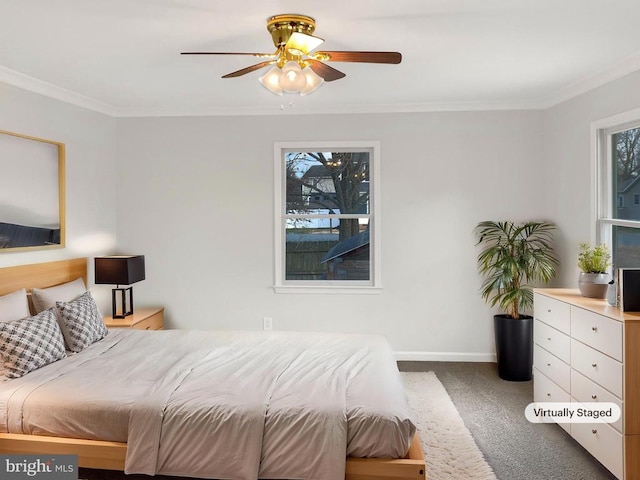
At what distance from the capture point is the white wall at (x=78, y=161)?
3.75 meters

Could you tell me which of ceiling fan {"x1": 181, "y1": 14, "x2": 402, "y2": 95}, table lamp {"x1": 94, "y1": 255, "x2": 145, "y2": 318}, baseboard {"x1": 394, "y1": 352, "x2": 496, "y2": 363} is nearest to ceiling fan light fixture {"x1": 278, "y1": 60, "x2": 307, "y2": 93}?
ceiling fan {"x1": 181, "y1": 14, "x2": 402, "y2": 95}

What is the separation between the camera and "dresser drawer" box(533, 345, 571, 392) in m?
3.22

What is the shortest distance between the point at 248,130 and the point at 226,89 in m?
0.77

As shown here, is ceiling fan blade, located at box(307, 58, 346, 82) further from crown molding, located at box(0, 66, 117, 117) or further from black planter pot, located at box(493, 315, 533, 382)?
black planter pot, located at box(493, 315, 533, 382)

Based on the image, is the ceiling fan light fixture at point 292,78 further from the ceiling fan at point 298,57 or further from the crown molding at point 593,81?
the crown molding at point 593,81

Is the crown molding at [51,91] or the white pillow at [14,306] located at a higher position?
the crown molding at [51,91]

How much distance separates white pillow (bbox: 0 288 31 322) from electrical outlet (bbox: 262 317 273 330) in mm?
2148

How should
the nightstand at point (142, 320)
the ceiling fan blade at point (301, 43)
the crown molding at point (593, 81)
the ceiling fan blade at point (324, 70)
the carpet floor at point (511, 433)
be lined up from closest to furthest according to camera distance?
the ceiling fan blade at point (301, 43), the ceiling fan blade at point (324, 70), the carpet floor at point (511, 433), the crown molding at point (593, 81), the nightstand at point (142, 320)

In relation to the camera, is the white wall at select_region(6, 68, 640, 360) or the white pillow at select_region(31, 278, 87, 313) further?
the white wall at select_region(6, 68, 640, 360)

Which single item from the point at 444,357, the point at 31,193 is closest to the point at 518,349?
the point at 444,357

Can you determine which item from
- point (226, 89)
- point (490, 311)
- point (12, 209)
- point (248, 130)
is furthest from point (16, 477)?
point (490, 311)

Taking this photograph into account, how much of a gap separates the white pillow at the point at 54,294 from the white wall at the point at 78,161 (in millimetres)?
289

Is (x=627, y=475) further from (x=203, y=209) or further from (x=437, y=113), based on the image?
(x=203, y=209)

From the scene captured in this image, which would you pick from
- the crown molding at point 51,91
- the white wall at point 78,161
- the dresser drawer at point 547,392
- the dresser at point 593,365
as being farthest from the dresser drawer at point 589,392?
the crown molding at point 51,91
